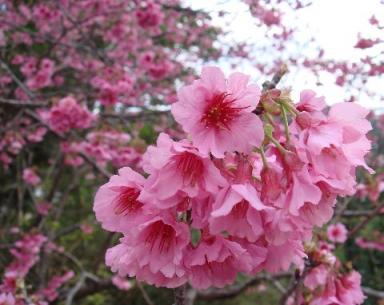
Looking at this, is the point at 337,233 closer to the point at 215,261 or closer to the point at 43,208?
the point at 215,261

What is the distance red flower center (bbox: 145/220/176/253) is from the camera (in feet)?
2.84

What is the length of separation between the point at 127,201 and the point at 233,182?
0.22 m

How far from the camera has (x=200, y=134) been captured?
0.84 metres

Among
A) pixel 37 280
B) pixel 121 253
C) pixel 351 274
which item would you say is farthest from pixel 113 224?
pixel 37 280

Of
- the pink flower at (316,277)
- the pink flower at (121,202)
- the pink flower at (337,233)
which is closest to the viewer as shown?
the pink flower at (121,202)

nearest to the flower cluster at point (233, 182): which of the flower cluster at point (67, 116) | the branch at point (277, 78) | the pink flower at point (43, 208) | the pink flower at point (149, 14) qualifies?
the branch at point (277, 78)

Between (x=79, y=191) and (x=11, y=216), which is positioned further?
(x=79, y=191)

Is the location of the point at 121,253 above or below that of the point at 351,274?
above

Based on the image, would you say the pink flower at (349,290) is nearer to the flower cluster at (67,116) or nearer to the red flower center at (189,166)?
the red flower center at (189,166)

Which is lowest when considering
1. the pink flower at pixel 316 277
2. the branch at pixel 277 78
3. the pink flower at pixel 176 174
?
the pink flower at pixel 316 277

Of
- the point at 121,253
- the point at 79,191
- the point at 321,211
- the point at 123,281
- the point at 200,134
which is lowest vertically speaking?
the point at 79,191

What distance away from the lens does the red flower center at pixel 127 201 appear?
90cm

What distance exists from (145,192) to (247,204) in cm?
18

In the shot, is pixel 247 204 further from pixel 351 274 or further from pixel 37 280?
pixel 37 280
